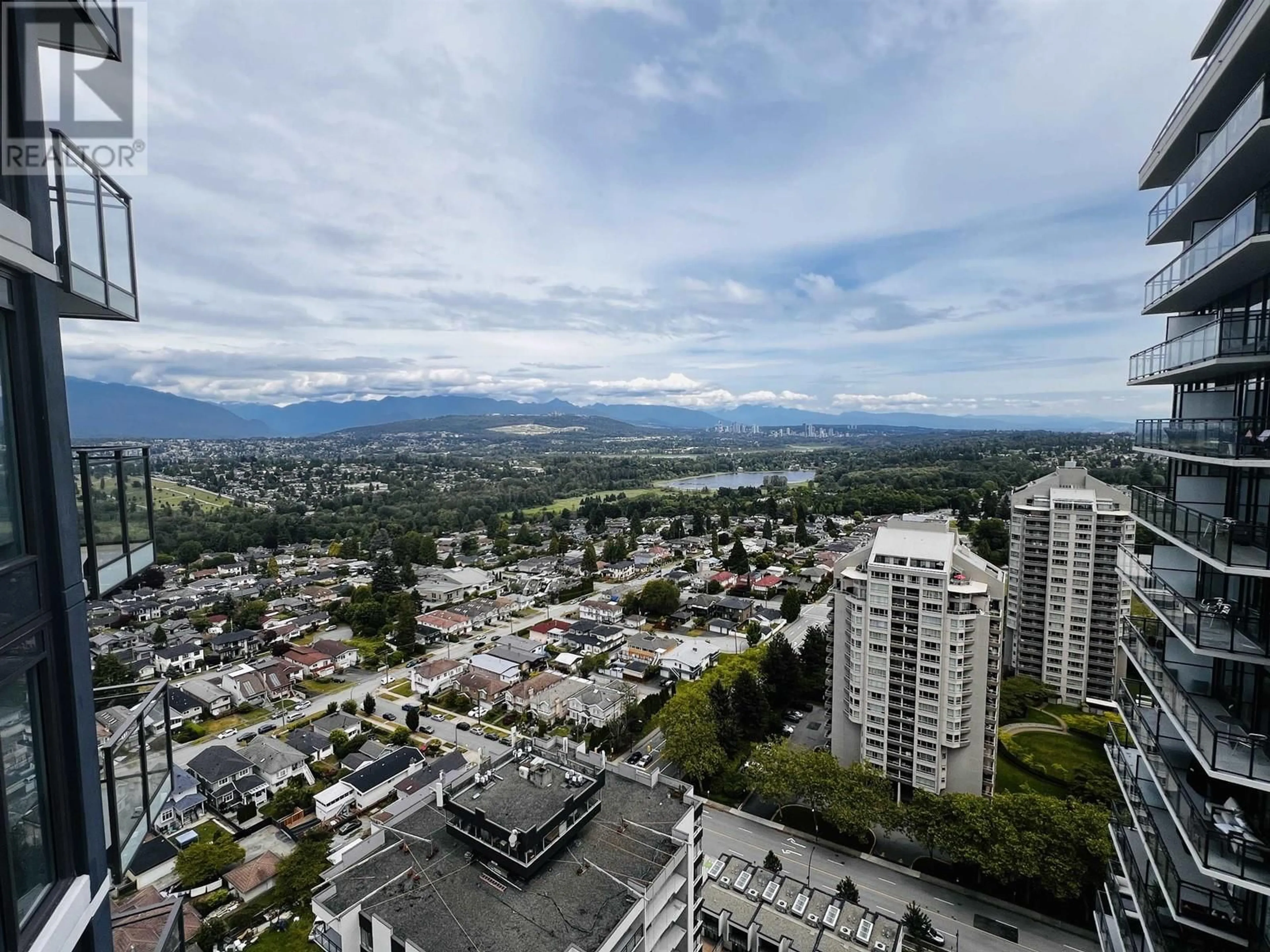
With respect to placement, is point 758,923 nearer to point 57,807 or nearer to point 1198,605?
point 1198,605

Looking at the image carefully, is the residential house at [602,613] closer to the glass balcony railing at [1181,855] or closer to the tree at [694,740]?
the tree at [694,740]

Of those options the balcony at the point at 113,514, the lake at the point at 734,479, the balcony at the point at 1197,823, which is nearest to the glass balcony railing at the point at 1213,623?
the balcony at the point at 1197,823

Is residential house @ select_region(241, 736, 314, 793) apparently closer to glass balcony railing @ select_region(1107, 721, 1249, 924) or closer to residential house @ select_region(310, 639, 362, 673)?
residential house @ select_region(310, 639, 362, 673)

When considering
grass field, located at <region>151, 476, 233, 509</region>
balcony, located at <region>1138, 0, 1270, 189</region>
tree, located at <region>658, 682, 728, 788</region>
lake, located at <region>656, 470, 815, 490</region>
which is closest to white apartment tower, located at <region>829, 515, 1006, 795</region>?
tree, located at <region>658, 682, 728, 788</region>

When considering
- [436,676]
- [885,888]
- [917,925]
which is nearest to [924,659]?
[885,888]

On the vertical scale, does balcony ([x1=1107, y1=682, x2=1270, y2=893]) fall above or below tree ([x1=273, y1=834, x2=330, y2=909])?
above
